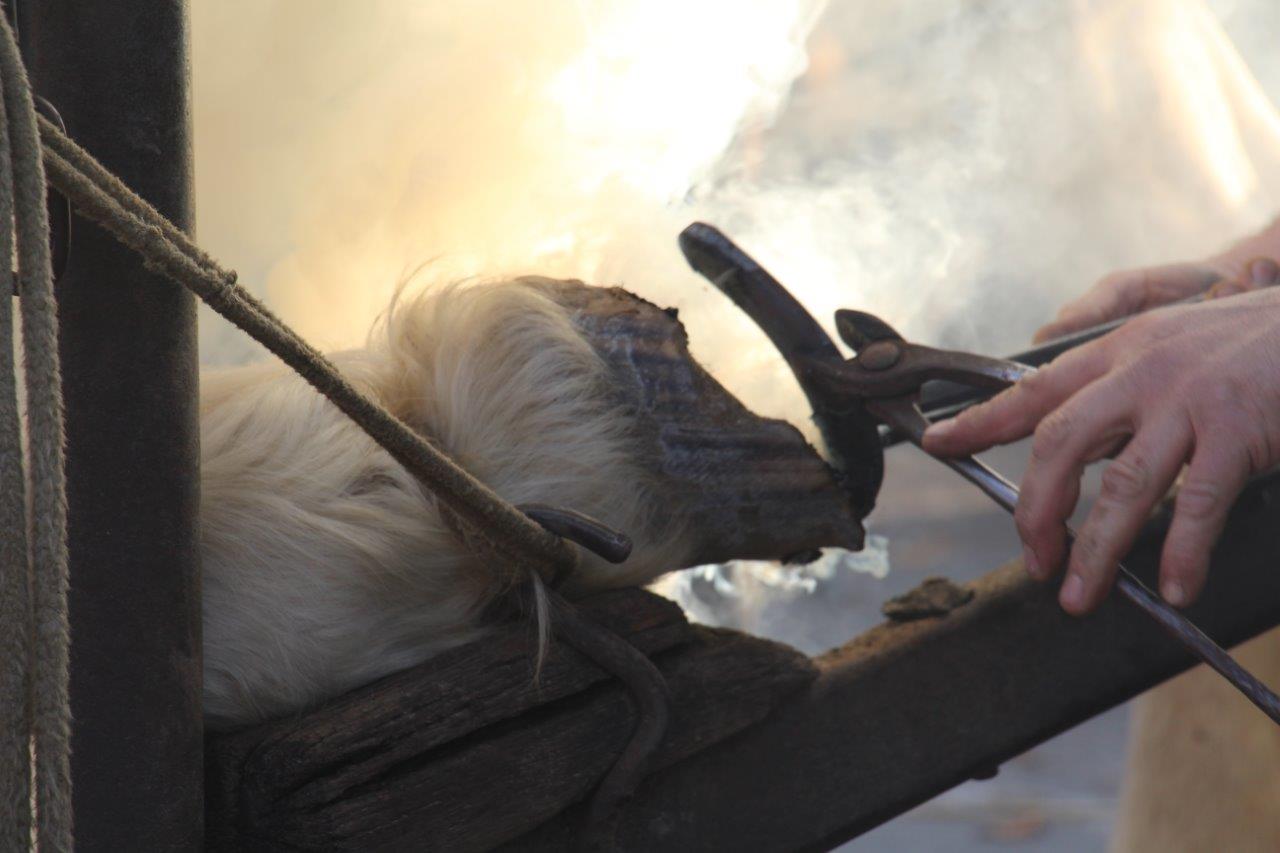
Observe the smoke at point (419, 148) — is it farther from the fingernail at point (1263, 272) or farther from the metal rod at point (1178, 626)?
the fingernail at point (1263, 272)

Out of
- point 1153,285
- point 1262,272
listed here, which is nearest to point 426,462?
point 1262,272

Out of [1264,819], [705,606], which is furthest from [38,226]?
[1264,819]

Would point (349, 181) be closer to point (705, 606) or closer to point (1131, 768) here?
point (705, 606)

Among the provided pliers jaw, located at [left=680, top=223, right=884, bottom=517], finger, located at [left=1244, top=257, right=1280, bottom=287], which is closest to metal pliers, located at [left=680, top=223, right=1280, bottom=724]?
pliers jaw, located at [left=680, top=223, right=884, bottom=517]

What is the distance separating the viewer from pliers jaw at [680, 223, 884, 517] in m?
0.71

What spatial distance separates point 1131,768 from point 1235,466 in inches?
36.1

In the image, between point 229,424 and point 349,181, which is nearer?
point 229,424

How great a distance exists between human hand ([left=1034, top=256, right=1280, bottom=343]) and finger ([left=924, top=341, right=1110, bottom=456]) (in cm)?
39

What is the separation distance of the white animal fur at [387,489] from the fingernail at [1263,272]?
54 centimetres

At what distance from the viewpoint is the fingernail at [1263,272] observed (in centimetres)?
90

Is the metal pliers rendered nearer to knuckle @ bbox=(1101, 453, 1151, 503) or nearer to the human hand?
knuckle @ bbox=(1101, 453, 1151, 503)

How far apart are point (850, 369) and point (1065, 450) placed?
0.14 meters

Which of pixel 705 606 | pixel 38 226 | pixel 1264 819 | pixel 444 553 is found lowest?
pixel 1264 819

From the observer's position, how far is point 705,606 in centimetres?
105
